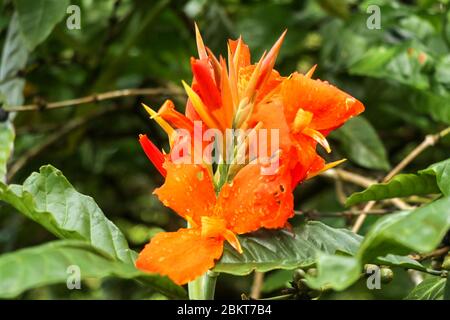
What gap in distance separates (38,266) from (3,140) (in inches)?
30.9

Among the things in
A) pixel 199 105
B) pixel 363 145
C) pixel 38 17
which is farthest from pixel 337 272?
pixel 363 145

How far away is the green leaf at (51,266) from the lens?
Answer: 0.58 meters

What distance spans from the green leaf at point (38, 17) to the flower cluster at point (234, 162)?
606 mm

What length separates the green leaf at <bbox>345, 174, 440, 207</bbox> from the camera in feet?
3.15

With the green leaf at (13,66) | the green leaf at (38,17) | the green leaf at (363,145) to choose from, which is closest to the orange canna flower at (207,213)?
the green leaf at (38,17)

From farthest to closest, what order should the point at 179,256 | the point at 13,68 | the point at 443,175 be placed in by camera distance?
the point at 13,68 → the point at 443,175 → the point at 179,256

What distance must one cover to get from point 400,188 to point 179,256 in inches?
15.2

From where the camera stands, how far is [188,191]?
0.82m

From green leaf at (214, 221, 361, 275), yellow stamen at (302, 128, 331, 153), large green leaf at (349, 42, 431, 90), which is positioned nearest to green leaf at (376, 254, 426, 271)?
green leaf at (214, 221, 361, 275)

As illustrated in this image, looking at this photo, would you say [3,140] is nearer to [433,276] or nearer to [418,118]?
[433,276]

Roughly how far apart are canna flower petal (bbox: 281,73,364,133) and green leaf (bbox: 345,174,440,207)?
0.46 ft

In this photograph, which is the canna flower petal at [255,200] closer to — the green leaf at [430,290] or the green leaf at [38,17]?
the green leaf at [430,290]

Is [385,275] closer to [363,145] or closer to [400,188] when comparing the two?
[400,188]

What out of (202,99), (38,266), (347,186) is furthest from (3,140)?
(347,186)
